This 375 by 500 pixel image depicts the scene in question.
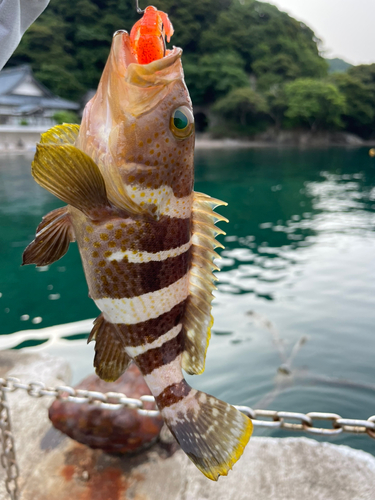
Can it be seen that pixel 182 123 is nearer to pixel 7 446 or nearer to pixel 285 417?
pixel 285 417

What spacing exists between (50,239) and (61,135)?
30 cm

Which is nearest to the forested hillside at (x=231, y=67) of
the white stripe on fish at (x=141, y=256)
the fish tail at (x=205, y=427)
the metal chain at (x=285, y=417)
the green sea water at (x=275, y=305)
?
the green sea water at (x=275, y=305)

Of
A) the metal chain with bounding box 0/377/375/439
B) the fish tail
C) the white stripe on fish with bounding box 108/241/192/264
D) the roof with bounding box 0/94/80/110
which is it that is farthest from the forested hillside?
the fish tail

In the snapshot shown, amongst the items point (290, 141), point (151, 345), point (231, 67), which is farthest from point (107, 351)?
point (231, 67)

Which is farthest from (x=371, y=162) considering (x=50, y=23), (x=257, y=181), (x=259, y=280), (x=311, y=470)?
(x=50, y=23)

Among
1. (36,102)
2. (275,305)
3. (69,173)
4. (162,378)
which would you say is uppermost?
(36,102)

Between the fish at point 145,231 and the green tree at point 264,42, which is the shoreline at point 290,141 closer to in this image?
the green tree at point 264,42

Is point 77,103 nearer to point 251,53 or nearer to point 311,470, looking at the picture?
point 251,53

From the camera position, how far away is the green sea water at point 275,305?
16.9 feet

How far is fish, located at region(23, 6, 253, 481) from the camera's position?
3.44 feet

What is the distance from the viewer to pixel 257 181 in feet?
71.7

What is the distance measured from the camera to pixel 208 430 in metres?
1.28

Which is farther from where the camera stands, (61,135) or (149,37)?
(61,135)

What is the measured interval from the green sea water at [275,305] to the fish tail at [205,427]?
3.62 metres
